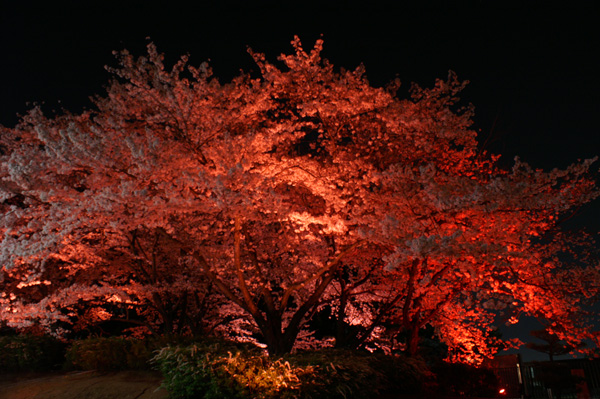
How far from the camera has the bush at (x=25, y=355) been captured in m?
A: 11.4

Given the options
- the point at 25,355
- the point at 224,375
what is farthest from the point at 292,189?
the point at 25,355

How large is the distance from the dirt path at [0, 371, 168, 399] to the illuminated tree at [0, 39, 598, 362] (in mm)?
2631

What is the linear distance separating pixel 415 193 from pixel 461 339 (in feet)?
25.1

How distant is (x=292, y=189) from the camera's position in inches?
533

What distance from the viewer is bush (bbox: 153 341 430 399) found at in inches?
292

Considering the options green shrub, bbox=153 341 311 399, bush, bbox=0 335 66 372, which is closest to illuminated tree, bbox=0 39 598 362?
bush, bbox=0 335 66 372

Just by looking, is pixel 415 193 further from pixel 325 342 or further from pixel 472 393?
pixel 325 342

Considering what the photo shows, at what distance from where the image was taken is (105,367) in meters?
10.0

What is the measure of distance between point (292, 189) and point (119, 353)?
6448 mm

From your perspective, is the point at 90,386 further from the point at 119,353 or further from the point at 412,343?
the point at 412,343

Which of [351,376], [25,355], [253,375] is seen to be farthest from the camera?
[25,355]

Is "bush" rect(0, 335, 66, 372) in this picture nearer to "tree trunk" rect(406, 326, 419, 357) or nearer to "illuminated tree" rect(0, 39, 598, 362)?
"illuminated tree" rect(0, 39, 598, 362)

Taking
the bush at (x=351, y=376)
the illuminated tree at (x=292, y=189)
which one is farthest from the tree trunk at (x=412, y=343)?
the bush at (x=351, y=376)

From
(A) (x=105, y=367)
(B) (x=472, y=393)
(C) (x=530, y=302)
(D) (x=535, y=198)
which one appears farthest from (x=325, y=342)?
(D) (x=535, y=198)
